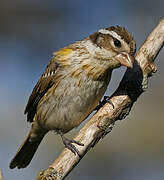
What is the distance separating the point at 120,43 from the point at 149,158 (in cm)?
237

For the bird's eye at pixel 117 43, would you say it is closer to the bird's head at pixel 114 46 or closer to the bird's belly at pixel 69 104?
the bird's head at pixel 114 46

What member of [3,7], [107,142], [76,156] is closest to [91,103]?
[76,156]

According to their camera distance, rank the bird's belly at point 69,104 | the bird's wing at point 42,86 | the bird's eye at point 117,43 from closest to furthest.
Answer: the bird's eye at point 117,43 → the bird's belly at point 69,104 → the bird's wing at point 42,86

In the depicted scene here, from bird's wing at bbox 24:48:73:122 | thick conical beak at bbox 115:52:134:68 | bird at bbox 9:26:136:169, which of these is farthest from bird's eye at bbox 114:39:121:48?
bird's wing at bbox 24:48:73:122

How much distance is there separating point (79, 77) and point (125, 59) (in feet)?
2.10

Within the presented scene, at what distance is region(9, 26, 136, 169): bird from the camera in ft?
19.2

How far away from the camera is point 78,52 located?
244 inches

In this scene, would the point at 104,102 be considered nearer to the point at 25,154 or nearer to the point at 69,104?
the point at 69,104

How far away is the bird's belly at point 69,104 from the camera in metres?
6.00

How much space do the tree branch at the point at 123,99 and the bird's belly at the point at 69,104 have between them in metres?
0.32

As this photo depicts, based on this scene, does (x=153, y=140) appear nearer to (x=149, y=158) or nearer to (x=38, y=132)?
(x=149, y=158)

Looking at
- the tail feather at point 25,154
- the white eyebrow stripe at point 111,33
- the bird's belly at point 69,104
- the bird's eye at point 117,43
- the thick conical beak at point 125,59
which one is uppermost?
the white eyebrow stripe at point 111,33

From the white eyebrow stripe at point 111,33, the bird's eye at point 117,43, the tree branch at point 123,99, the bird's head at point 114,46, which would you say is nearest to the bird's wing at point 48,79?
the bird's head at point 114,46

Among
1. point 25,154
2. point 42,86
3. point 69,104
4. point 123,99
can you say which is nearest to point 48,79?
point 42,86
